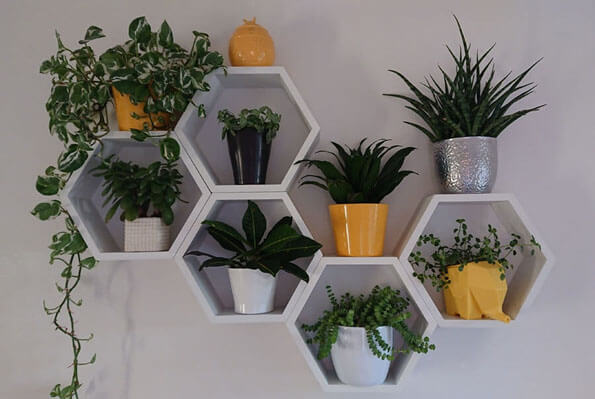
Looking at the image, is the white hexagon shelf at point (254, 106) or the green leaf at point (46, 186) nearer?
the green leaf at point (46, 186)

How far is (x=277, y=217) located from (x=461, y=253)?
19.4 inches

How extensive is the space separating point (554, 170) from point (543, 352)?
0.50 metres

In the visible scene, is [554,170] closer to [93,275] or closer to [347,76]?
[347,76]

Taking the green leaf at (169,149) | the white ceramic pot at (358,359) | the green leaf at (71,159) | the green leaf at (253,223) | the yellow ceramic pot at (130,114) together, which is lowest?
the white ceramic pot at (358,359)

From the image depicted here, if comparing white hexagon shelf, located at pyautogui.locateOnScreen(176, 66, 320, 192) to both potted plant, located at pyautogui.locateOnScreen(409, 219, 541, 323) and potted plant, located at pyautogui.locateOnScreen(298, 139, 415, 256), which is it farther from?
potted plant, located at pyautogui.locateOnScreen(409, 219, 541, 323)

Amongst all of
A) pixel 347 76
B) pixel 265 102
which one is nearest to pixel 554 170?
pixel 347 76

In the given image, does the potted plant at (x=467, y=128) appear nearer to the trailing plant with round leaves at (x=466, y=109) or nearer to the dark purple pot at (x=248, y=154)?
the trailing plant with round leaves at (x=466, y=109)

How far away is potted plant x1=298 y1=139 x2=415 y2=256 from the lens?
3.42 feet

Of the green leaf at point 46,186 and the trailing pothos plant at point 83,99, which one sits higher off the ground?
the trailing pothos plant at point 83,99

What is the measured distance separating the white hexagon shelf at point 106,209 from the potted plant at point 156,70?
0.11 metres

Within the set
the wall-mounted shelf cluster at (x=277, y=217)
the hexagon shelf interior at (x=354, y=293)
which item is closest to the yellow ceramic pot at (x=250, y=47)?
the wall-mounted shelf cluster at (x=277, y=217)

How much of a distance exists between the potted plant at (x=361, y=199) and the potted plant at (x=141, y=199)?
35cm

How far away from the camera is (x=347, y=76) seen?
4.02 ft

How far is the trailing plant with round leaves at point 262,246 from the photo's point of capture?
1.02 meters
